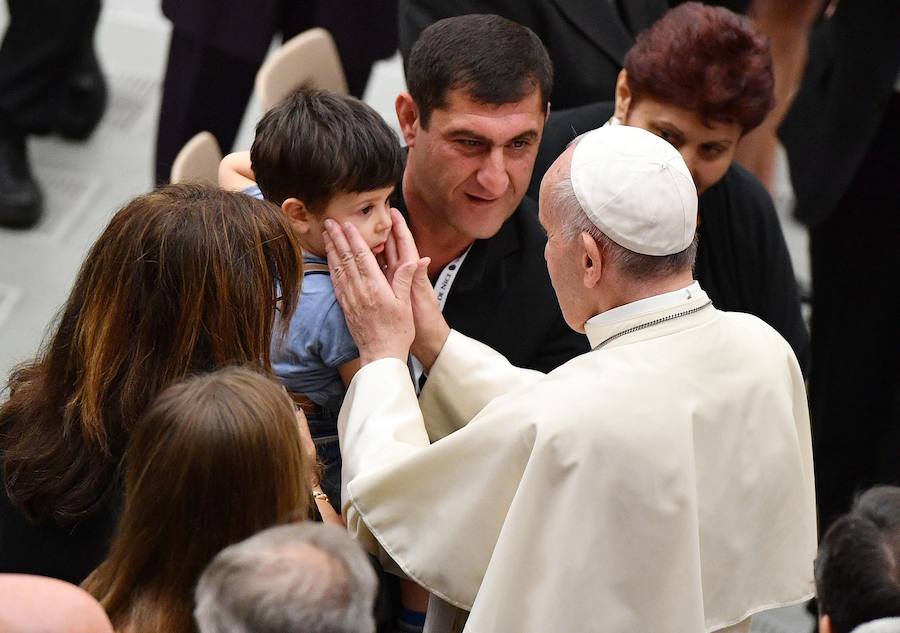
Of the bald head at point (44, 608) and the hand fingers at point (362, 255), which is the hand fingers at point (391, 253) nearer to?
the hand fingers at point (362, 255)

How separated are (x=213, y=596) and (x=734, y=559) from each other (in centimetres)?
94

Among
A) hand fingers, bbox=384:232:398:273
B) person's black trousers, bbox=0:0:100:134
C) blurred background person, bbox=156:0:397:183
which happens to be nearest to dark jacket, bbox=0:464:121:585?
hand fingers, bbox=384:232:398:273

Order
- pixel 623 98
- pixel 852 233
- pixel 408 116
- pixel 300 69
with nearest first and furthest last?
pixel 408 116
pixel 623 98
pixel 300 69
pixel 852 233

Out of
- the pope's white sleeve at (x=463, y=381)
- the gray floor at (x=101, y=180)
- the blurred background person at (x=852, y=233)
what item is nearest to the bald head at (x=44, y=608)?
the pope's white sleeve at (x=463, y=381)

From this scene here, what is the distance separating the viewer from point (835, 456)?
381cm

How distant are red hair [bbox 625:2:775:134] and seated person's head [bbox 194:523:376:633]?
5.52 feet

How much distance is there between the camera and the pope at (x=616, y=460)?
6.35 ft

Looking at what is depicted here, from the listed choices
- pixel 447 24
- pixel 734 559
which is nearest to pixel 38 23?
pixel 447 24

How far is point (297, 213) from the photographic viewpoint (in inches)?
94.3

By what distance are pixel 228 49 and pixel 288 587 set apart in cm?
281

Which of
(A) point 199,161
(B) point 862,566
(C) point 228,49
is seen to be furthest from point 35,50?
(B) point 862,566

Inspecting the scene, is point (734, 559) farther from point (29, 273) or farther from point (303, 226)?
point (29, 273)

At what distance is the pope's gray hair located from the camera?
2.04 metres

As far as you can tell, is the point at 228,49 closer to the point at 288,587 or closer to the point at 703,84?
the point at 703,84
